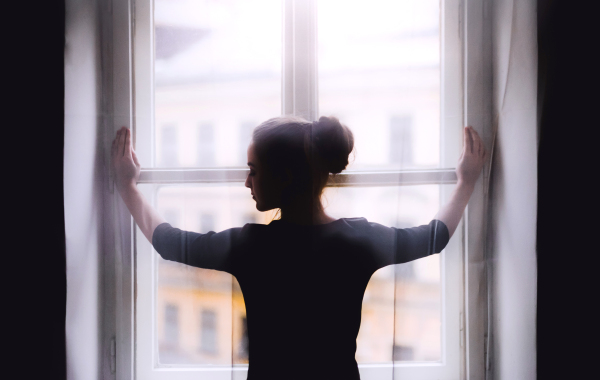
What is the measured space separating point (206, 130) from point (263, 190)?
0.25m

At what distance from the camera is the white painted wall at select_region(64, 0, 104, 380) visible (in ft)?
2.65

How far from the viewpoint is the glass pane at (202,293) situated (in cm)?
81

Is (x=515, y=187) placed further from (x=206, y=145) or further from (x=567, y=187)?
(x=206, y=145)

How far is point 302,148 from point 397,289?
474mm

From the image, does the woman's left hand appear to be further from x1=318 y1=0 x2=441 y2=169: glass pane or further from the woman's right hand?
the woman's right hand

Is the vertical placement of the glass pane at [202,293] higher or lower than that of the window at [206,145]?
lower

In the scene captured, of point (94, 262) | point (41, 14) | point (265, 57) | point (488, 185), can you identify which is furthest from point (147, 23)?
point (488, 185)

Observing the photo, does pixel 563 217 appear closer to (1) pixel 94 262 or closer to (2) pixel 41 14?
(1) pixel 94 262

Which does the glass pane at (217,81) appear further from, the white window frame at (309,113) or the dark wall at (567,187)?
the dark wall at (567,187)

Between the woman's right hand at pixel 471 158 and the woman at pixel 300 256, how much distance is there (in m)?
0.23

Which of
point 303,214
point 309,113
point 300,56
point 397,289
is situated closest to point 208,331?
point 303,214

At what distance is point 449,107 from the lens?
2.69 ft

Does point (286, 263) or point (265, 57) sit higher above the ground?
point (265, 57)

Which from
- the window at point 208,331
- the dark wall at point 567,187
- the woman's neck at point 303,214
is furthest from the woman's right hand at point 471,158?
the window at point 208,331
